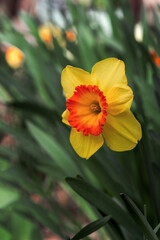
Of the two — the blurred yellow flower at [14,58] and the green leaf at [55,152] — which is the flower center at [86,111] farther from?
the blurred yellow flower at [14,58]

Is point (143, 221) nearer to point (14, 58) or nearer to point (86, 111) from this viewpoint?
point (86, 111)

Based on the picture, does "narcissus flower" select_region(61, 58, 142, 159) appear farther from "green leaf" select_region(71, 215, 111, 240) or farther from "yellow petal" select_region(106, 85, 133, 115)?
"green leaf" select_region(71, 215, 111, 240)

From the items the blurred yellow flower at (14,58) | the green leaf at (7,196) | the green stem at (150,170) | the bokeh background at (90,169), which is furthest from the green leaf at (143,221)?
the blurred yellow flower at (14,58)

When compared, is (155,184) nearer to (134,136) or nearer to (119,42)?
(134,136)

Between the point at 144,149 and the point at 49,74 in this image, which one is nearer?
the point at 144,149

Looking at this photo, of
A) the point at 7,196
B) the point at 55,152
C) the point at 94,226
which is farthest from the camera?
the point at 55,152

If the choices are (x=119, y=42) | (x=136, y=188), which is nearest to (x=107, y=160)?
(x=136, y=188)

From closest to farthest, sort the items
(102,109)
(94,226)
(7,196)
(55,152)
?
(102,109) → (94,226) → (7,196) → (55,152)

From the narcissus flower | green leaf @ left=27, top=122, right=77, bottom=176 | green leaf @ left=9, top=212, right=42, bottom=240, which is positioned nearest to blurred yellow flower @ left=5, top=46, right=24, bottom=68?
green leaf @ left=27, top=122, right=77, bottom=176

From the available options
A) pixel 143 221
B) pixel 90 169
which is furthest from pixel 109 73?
pixel 90 169
